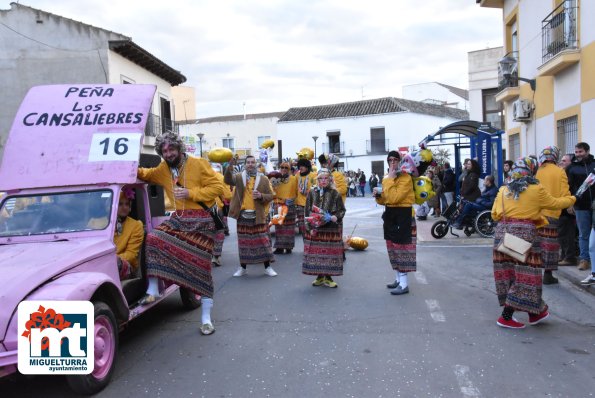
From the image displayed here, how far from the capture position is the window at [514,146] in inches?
656

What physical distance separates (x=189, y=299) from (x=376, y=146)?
43999 millimetres

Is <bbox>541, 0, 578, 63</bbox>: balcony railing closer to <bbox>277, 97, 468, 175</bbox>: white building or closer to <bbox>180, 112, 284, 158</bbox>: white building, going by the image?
<bbox>277, 97, 468, 175</bbox>: white building

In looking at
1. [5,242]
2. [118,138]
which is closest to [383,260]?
[118,138]

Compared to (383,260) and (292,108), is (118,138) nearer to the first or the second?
(383,260)

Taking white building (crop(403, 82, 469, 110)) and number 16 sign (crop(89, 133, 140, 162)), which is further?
white building (crop(403, 82, 469, 110))

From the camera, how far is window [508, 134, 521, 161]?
1666 cm

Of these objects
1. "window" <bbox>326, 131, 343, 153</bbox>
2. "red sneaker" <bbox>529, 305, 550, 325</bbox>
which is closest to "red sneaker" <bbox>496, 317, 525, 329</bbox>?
"red sneaker" <bbox>529, 305, 550, 325</bbox>

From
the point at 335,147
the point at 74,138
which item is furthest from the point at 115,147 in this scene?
the point at 335,147

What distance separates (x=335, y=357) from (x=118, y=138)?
300 cm

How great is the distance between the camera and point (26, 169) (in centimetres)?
524

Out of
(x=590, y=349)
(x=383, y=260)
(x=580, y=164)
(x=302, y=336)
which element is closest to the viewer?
(x=590, y=349)

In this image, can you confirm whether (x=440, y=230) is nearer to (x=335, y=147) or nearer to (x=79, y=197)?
(x=79, y=197)

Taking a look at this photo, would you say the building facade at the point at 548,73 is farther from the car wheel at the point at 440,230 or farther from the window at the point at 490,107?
the window at the point at 490,107

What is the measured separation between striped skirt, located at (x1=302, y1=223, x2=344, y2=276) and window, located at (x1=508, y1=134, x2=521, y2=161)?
10.9m
